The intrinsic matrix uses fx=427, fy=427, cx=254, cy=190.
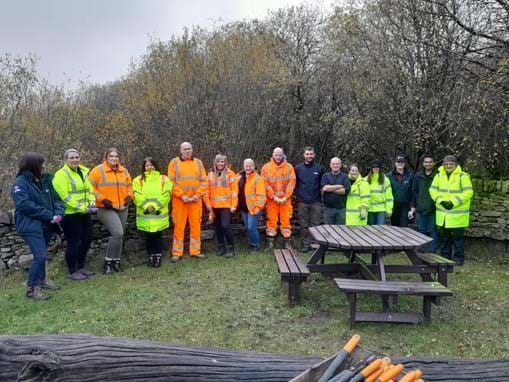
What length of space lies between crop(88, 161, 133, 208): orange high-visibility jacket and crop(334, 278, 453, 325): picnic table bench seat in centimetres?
385

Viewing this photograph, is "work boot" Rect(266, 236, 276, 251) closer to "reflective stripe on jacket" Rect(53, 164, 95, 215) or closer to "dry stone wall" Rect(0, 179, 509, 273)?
"dry stone wall" Rect(0, 179, 509, 273)

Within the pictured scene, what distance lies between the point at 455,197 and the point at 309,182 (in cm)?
246

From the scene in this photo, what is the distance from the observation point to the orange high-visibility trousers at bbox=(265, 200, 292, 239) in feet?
26.4

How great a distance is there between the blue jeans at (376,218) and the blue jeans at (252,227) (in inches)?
80.1

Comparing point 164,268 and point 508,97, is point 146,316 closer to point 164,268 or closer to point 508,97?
point 164,268

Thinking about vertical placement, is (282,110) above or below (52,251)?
above

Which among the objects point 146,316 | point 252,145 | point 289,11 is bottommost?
point 146,316

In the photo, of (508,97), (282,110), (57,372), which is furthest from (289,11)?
(57,372)

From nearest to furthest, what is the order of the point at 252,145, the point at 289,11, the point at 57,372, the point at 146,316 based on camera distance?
the point at 57,372 < the point at 146,316 < the point at 252,145 < the point at 289,11

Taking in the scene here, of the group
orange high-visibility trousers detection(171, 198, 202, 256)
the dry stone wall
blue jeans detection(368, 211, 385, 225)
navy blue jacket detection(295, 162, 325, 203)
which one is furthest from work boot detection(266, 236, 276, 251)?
the dry stone wall

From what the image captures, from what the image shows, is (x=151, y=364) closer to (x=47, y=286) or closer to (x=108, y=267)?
(x=47, y=286)

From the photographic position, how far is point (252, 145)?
35.4 ft

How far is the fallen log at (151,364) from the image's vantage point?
6.46ft

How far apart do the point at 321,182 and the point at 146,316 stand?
13.2 ft
